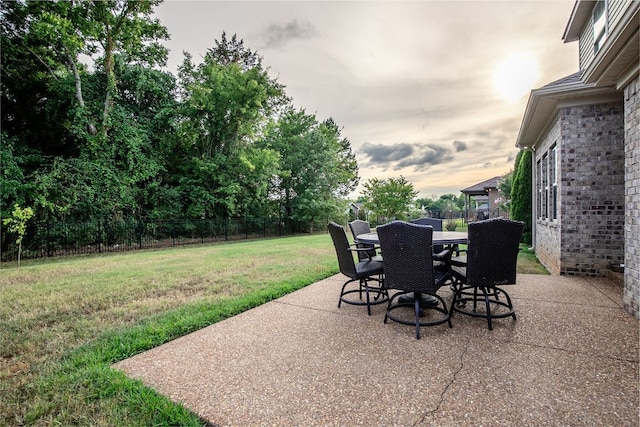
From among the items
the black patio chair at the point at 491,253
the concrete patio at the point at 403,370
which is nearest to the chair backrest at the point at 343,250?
the concrete patio at the point at 403,370

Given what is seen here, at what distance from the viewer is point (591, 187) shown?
4.96m

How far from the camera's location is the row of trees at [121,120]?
1160 centimetres

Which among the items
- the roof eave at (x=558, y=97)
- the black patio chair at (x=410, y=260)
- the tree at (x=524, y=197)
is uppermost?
the roof eave at (x=558, y=97)

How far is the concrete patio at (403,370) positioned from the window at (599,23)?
6267 millimetres

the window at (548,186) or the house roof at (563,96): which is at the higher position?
the house roof at (563,96)

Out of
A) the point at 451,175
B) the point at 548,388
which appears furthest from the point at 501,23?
the point at 451,175

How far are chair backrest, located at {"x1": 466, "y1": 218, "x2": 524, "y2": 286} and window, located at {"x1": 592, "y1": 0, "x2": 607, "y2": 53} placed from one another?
632cm

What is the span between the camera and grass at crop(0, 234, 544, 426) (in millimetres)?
1837

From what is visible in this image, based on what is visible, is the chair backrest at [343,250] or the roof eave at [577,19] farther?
the roof eave at [577,19]

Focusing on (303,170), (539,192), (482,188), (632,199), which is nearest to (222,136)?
(303,170)

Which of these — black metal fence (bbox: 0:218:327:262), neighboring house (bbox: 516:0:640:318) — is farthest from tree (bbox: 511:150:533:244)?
black metal fence (bbox: 0:218:327:262)

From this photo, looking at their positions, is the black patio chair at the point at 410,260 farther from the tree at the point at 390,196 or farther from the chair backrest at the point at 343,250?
the tree at the point at 390,196

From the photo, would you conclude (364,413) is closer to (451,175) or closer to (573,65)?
(573,65)

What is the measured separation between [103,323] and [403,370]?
3.17 metres
